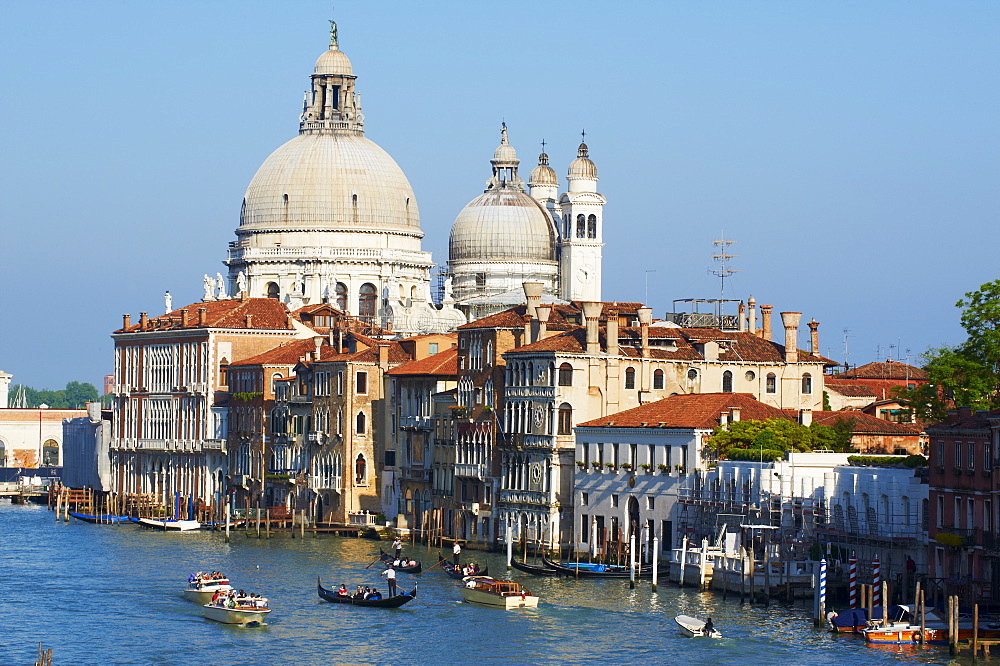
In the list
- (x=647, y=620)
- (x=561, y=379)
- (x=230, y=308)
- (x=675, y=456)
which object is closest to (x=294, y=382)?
(x=230, y=308)

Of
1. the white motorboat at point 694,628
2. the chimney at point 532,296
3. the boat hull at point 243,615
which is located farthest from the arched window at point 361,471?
the white motorboat at point 694,628

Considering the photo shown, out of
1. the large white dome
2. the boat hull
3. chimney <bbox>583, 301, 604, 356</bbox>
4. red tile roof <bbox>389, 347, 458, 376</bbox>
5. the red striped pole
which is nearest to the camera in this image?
the red striped pole

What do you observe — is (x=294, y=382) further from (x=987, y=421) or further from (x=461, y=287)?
(x=987, y=421)

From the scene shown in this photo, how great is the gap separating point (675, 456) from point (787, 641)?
13715mm

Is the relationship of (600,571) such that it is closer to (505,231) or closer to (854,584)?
(854,584)

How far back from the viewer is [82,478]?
109 metres

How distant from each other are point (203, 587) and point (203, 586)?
0.07 metres

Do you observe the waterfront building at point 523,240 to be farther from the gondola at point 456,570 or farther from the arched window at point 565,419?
the gondola at point 456,570

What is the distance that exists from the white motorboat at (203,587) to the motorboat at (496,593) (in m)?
6.07

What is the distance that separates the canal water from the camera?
159 feet

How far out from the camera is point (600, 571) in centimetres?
6041

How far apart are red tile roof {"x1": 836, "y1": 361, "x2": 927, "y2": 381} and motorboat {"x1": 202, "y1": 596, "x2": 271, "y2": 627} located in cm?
3848

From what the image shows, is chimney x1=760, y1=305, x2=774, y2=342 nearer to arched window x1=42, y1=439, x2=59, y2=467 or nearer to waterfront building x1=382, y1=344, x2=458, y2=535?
waterfront building x1=382, y1=344, x2=458, y2=535

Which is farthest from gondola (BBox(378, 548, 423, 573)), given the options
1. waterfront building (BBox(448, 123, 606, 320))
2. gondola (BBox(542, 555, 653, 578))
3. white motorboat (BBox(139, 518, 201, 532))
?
waterfront building (BBox(448, 123, 606, 320))
